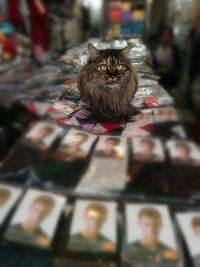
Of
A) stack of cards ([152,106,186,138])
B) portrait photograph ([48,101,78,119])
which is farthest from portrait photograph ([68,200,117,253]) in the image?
portrait photograph ([48,101,78,119])

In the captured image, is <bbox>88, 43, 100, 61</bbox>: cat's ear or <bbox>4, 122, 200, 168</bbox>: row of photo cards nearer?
<bbox>88, 43, 100, 61</bbox>: cat's ear

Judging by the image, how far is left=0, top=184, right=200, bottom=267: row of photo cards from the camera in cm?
85

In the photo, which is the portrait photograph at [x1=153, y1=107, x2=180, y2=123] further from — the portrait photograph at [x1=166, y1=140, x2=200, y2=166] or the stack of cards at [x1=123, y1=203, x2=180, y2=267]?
the stack of cards at [x1=123, y1=203, x2=180, y2=267]

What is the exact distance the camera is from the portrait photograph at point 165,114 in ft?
1.82

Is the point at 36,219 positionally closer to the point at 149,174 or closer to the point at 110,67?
the point at 149,174

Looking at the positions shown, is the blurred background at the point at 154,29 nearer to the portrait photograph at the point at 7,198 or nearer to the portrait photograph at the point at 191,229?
the portrait photograph at the point at 191,229

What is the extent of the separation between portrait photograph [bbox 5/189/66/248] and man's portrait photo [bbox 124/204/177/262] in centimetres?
17

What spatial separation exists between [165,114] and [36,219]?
45 centimetres

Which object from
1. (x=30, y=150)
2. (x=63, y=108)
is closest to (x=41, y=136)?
(x=30, y=150)

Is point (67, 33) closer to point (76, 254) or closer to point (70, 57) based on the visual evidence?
point (70, 57)

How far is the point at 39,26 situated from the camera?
30.5 inches

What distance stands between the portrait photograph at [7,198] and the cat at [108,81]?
469mm

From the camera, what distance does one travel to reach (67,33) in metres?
0.72

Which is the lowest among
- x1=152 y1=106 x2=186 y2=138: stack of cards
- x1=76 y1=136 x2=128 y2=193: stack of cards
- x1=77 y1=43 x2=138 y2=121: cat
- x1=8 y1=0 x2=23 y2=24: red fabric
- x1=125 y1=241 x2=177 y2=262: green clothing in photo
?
x1=125 y1=241 x2=177 y2=262: green clothing in photo
